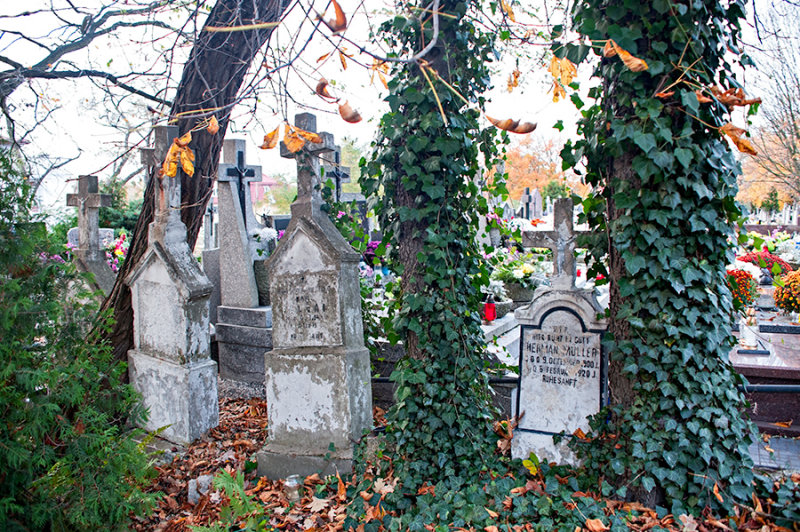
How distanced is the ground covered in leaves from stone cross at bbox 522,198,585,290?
1227 mm

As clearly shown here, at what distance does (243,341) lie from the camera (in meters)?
6.32

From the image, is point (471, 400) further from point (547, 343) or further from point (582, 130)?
point (582, 130)

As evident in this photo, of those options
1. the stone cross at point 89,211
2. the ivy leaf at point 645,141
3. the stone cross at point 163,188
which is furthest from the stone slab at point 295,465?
the stone cross at point 89,211

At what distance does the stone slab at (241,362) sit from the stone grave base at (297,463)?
194 centimetres

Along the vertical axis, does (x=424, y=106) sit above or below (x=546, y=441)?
above

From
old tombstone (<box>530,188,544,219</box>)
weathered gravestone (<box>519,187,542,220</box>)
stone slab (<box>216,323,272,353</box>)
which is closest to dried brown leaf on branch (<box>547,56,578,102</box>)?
stone slab (<box>216,323,272,353</box>)

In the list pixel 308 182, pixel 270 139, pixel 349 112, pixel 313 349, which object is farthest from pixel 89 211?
pixel 349 112

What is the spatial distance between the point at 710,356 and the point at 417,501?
1907 millimetres

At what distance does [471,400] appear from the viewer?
387 centimetres

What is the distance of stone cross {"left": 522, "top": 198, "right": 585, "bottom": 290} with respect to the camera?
3795mm

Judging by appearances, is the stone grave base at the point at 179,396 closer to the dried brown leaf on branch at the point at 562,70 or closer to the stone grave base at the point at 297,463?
the stone grave base at the point at 297,463

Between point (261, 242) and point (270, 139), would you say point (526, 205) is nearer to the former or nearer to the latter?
point (261, 242)

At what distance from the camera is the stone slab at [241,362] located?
624cm

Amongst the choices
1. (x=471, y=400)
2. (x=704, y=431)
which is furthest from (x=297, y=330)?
(x=704, y=431)
